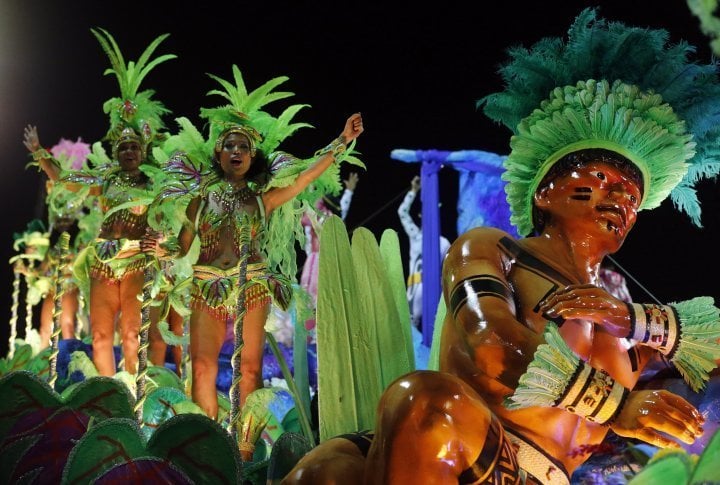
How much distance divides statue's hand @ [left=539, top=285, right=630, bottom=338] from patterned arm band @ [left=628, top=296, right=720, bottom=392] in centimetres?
3

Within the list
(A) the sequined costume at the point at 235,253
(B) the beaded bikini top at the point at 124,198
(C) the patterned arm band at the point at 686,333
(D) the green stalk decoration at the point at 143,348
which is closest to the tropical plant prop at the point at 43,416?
(D) the green stalk decoration at the point at 143,348

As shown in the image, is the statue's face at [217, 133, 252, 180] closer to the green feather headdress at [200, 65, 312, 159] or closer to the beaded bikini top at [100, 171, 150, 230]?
the green feather headdress at [200, 65, 312, 159]

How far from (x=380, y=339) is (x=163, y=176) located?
2617 millimetres

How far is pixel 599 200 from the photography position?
2010mm

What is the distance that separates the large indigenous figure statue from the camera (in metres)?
1.43

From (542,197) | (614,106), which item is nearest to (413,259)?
(542,197)

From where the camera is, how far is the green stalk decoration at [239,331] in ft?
10.7

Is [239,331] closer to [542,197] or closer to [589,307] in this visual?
[542,197]

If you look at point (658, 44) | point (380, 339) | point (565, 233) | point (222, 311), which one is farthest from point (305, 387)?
point (658, 44)

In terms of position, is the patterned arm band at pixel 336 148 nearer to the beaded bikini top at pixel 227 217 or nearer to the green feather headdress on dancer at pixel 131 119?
the beaded bikini top at pixel 227 217

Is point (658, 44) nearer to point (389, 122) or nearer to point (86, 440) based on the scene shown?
point (86, 440)

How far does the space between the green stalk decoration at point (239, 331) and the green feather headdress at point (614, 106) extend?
5.26 ft

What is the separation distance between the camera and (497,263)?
189 cm

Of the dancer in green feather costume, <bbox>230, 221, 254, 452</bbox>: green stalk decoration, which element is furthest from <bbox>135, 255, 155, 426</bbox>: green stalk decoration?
<bbox>230, 221, 254, 452</bbox>: green stalk decoration
